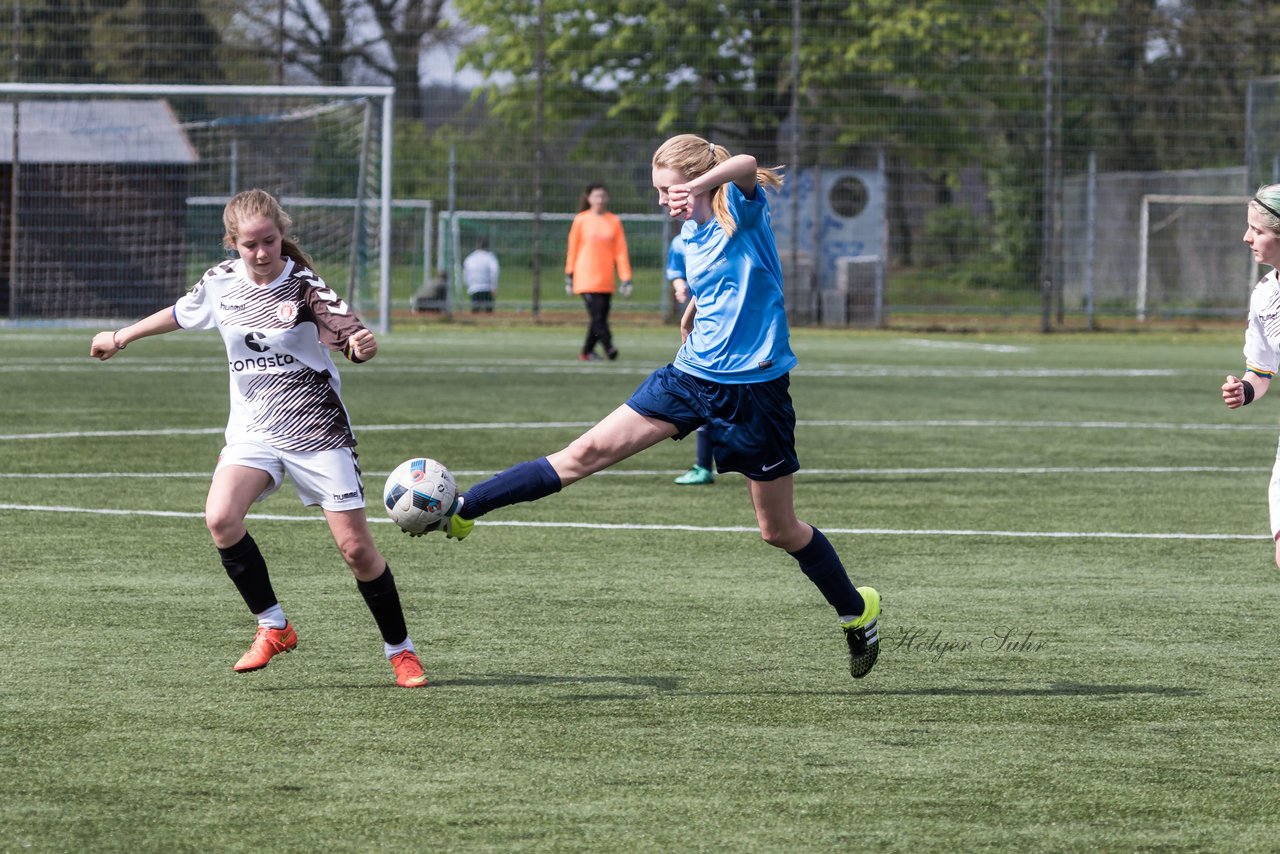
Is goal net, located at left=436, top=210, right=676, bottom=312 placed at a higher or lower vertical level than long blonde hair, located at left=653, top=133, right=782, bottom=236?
higher

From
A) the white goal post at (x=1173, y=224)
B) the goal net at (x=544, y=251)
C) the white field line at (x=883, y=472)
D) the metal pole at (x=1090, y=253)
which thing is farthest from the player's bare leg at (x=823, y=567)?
the white goal post at (x=1173, y=224)

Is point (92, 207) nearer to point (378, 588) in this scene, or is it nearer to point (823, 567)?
point (378, 588)

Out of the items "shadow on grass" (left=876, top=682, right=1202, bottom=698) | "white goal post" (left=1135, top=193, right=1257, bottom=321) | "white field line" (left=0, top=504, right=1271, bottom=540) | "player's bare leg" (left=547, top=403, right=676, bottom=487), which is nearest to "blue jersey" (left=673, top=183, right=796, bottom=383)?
Answer: "player's bare leg" (left=547, top=403, right=676, bottom=487)

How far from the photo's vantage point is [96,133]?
92.6 ft

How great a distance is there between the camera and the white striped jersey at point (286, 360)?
234 inches

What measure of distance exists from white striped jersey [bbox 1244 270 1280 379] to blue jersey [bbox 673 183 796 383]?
1488 millimetres

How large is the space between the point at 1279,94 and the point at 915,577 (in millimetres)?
25844

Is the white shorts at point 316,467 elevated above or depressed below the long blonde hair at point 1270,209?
below

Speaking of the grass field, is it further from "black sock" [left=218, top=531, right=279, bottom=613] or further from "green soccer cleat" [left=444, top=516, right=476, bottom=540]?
"green soccer cleat" [left=444, top=516, right=476, bottom=540]

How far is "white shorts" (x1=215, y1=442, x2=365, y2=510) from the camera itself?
5910 millimetres

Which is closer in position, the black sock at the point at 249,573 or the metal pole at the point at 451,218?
the black sock at the point at 249,573

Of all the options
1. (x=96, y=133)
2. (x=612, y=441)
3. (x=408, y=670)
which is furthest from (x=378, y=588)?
(x=96, y=133)

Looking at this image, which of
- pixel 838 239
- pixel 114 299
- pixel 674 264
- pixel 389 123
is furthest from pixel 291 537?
pixel 838 239

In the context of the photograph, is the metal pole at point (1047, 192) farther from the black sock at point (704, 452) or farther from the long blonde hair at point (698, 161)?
the long blonde hair at point (698, 161)
